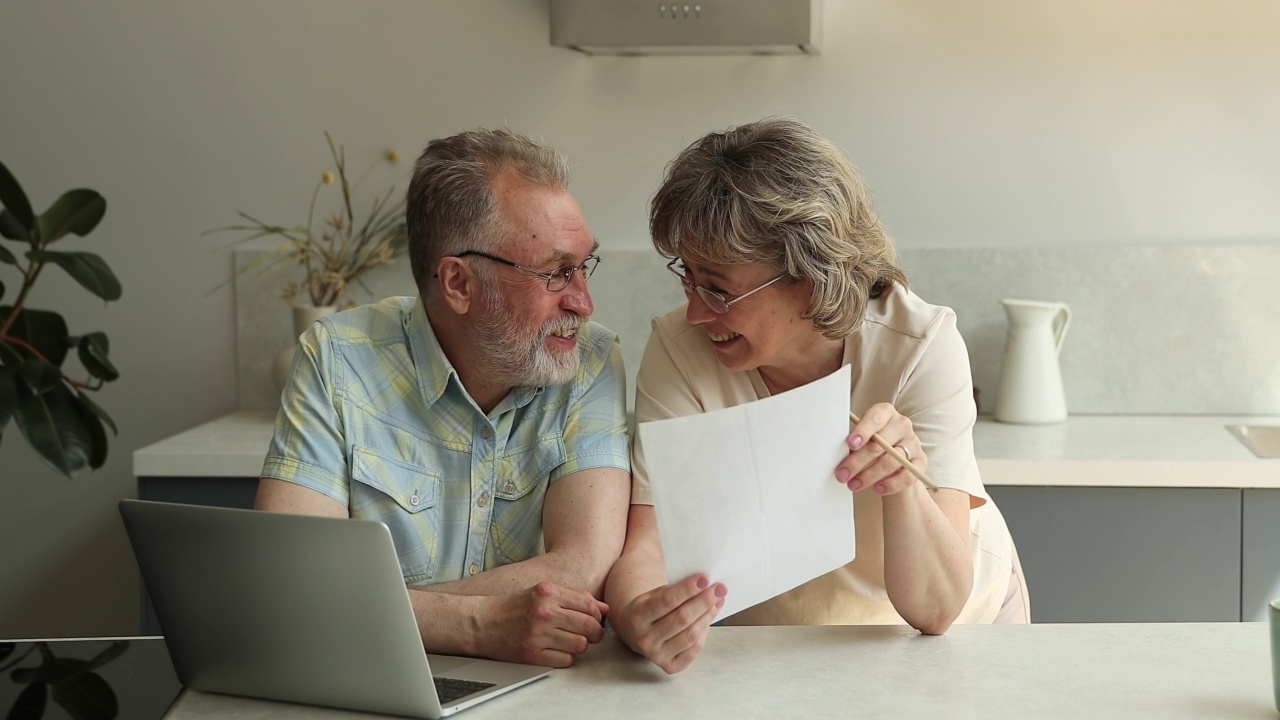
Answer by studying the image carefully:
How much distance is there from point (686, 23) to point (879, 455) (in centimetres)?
155

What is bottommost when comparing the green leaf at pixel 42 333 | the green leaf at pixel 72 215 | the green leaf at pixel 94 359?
the green leaf at pixel 94 359

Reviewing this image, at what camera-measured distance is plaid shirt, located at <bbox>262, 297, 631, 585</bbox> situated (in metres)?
1.62

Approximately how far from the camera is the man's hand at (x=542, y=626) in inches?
51.3

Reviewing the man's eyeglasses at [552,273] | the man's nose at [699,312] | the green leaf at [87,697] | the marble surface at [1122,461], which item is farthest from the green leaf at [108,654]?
the marble surface at [1122,461]

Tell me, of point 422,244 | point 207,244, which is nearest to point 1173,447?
point 422,244

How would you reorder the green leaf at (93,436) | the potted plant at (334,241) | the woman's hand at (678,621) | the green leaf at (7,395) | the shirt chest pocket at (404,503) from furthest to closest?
1. the potted plant at (334,241)
2. the green leaf at (93,436)
3. the green leaf at (7,395)
4. the shirt chest pocket at (404,503)
5. the woman's hand at (678,621)

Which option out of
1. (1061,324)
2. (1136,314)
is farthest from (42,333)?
(1136,314)

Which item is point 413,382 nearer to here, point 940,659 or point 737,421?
point 737,421

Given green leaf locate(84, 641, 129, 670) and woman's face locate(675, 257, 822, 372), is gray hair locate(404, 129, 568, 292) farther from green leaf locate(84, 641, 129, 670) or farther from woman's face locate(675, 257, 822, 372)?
green leaf locate(84, 641, 129, 670)

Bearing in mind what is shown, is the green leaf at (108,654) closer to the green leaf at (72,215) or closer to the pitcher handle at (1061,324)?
the green leaf at (72,215)

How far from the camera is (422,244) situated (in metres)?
1.75

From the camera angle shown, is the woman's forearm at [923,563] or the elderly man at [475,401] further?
the elderly man at [475,401]

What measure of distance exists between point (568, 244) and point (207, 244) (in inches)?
69.1

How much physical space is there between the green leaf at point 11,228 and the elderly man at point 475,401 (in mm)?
1368
